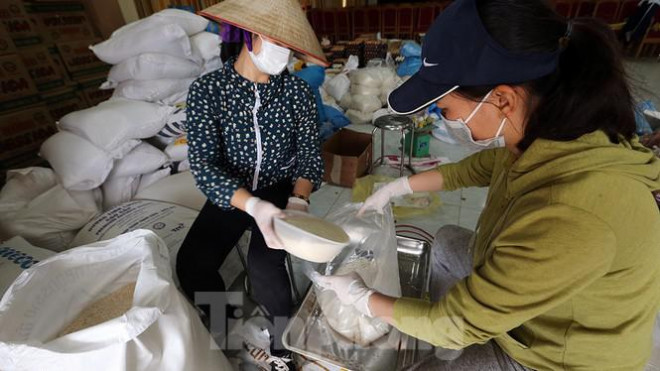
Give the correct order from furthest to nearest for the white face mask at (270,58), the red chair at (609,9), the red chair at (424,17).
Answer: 1. the red chair at (424,17)
2. the red chair at (609,9)
3. the white face mask at (270,58)

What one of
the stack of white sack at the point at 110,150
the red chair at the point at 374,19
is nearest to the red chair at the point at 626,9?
the red chair at the point at 374,19

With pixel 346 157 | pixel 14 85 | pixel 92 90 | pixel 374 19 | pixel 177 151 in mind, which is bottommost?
pixel 346 157

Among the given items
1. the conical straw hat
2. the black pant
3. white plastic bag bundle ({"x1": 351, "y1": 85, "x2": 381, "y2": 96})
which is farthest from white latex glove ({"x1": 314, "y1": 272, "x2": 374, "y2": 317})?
white plastic bag bundle ({"x1": 351, "y1": 85, "x2": 381, "y2": 96})

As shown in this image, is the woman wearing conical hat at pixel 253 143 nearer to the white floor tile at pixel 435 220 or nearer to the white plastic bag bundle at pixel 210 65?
the white floor tile at pixel 435 220

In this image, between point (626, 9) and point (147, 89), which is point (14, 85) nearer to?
point (147, 89)

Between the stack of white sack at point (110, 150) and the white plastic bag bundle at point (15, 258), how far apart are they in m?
0.35

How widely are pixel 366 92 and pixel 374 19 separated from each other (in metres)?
4.99

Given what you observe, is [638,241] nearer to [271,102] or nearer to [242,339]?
[271,102]

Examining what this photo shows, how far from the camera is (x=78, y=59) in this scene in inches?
76.0

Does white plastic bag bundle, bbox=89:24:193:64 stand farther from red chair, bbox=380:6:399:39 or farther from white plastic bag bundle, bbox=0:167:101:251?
red chair, bbox=380:6:399:39

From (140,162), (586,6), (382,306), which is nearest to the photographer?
(382,306)

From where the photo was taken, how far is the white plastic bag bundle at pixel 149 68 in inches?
65.4

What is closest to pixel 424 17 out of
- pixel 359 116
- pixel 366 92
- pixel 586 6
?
pixel 586 6

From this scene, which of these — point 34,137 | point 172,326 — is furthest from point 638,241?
point 34,137
